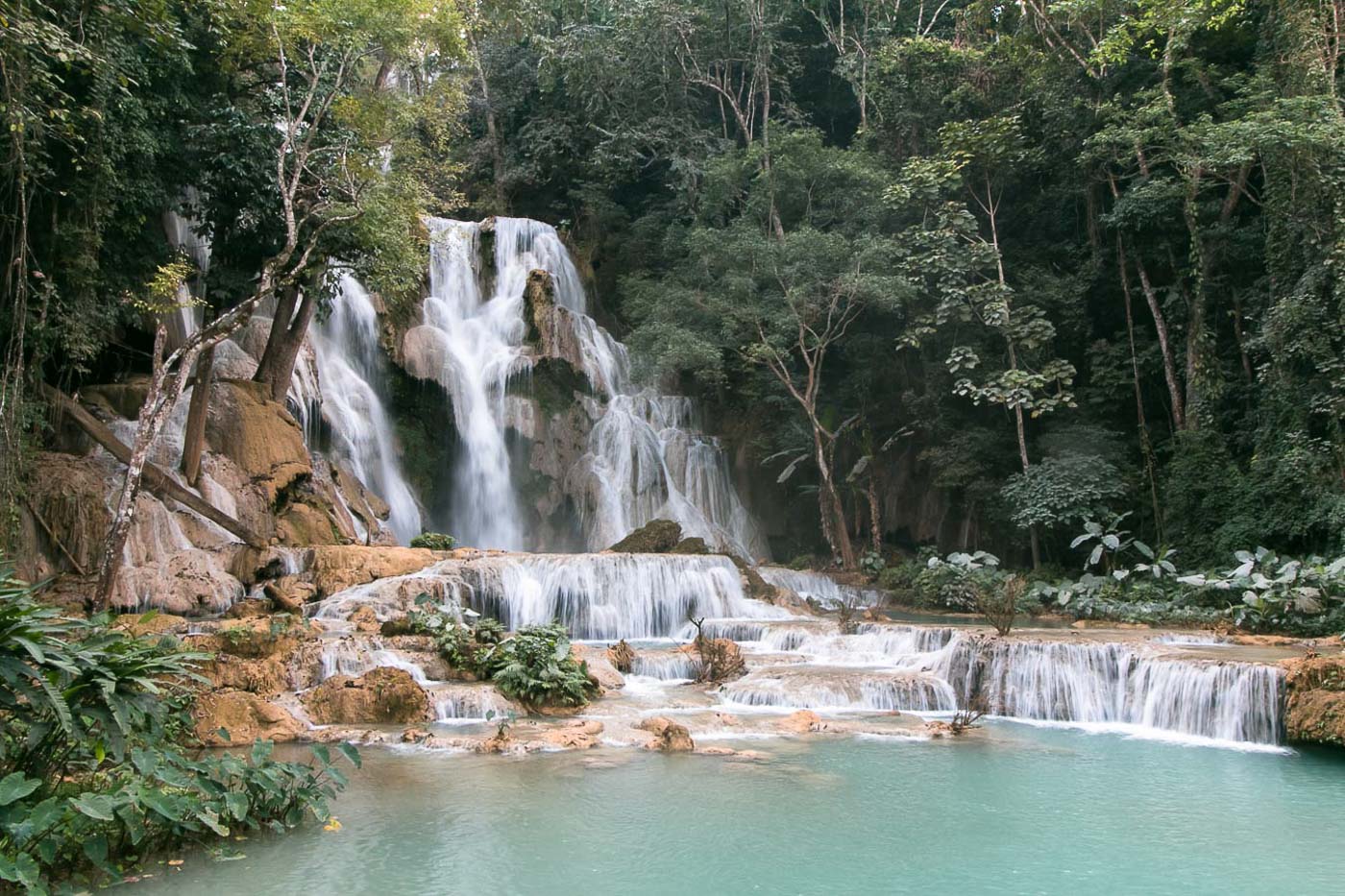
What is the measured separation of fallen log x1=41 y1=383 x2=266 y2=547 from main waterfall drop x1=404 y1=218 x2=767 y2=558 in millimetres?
7343

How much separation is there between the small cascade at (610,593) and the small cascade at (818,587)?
103 inches

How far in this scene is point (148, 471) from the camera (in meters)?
12.7

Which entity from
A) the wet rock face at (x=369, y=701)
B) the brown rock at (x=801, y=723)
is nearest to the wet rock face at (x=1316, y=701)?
the brown rock at (x=801, y=723)

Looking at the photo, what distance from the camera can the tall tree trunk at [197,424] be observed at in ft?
44.9

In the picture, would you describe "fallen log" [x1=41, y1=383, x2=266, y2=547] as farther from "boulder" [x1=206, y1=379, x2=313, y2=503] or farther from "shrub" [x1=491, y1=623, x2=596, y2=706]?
"shrub" [x1=491, y1=623, x2=596, y2=706]

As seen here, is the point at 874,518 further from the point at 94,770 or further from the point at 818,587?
the point at 94,770

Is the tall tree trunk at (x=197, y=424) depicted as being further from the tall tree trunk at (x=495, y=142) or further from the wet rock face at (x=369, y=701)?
the tall tree trunk at (x=495, y=142)

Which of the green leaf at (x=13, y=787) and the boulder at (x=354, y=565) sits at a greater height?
the boulder at (x=354, y=565)

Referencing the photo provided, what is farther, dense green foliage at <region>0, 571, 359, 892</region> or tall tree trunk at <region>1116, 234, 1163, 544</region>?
tall tree trunk at <region>1116, 234, 1163, 544</region>

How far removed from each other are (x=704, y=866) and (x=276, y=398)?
13.1m

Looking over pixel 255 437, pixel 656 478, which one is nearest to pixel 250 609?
pixel 255 437

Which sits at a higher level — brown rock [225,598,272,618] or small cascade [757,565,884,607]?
brown rock [225,598,272,618]

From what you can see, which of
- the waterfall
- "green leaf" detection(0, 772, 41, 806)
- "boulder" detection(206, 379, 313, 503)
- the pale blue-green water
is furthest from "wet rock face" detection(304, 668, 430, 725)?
the waterfall

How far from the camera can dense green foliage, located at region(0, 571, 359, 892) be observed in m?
4.04
